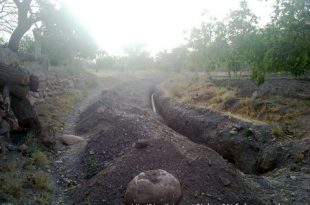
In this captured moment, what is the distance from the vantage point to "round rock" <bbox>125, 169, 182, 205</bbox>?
6078 millimetres

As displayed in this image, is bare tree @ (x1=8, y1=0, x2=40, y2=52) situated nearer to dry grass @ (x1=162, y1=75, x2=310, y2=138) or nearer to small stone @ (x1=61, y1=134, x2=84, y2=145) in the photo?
small stone @ (x1=61, y1=134, x2=84, y2=145)

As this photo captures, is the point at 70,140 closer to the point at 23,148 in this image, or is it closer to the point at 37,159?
the point at 23,148

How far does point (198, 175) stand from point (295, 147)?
4.02 metres

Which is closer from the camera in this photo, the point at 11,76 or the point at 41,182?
the point at 41,182

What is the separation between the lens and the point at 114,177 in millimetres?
7195

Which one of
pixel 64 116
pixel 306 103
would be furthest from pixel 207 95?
pixel 64 116

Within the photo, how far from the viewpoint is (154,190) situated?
6109mm

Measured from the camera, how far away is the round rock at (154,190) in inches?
239

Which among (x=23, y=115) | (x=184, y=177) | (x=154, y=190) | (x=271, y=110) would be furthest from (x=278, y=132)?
(x=23, y=115)

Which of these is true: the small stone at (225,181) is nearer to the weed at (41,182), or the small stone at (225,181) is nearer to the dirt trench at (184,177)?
the dirt trench at (184,177)

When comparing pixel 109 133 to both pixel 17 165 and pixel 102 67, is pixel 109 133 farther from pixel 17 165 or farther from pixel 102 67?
pixel 102 67

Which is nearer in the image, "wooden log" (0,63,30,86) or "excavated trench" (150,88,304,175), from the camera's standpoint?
"wooden log" (0,63,30,86)

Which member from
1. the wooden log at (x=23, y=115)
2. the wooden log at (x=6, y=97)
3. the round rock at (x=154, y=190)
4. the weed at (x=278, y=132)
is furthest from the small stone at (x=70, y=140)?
the weed at (x=278, y=132)

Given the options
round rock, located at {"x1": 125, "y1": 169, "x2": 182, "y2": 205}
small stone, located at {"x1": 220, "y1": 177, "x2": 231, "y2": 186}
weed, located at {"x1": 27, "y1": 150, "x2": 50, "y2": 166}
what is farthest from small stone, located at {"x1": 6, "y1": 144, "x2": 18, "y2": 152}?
small stone, located at {"x1": 220, "y1": 177, "x2": 231, "y2": 186}
